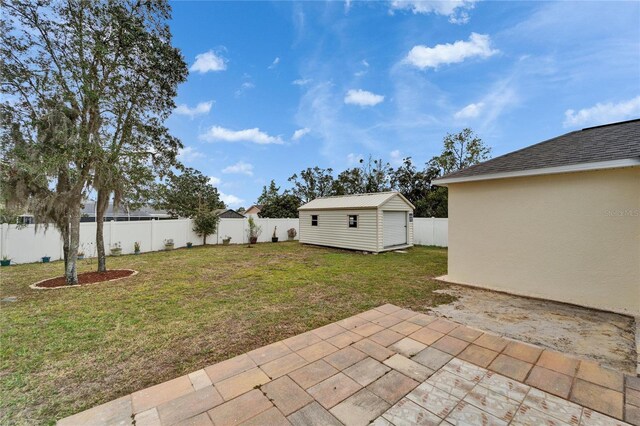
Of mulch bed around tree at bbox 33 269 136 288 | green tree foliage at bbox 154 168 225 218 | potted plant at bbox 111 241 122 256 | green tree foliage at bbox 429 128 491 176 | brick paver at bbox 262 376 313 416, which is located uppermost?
green tree foliage at bbox 429 128 491 176

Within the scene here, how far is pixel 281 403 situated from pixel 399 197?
10.2 meters

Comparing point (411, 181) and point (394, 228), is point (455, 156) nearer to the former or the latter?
point (411, 181)

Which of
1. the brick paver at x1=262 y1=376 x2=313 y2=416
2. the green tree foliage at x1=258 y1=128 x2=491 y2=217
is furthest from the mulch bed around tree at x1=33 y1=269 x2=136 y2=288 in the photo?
the green tree foliage at x1=258 y1=128 x2=491 y2=217

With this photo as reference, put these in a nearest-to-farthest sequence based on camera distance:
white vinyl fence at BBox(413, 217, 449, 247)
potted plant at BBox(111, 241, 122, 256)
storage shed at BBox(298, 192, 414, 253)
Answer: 1. potted plant at BBox(111, 241, 122, 256)
2. storage shed at BBox(298, 192, 414, 253)
3. white vinyl fence at BBox(413, 217, 449, 247)

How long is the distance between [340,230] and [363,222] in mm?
1386

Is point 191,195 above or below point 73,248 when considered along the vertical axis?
above

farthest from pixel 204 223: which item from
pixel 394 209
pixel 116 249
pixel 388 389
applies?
pixel 388 389

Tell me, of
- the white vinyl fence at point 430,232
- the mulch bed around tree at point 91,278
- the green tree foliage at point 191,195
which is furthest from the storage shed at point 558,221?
the green tree foliage at point 191,195

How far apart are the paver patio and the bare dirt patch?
352 millimetres

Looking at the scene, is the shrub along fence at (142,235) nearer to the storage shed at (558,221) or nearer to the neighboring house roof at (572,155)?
the neighboring house roof at (572,155)

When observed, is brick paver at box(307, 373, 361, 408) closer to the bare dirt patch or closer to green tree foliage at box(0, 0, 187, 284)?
the bare dirt patch

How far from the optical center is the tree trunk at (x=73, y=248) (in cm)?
561

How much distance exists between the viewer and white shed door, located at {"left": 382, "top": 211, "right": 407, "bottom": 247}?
10578 mm

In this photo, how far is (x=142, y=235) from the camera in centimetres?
1080
